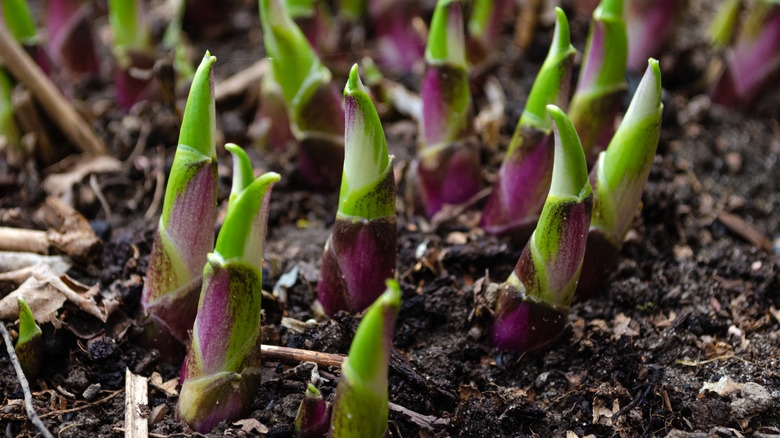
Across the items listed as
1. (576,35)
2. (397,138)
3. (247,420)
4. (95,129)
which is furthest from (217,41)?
(247,420)

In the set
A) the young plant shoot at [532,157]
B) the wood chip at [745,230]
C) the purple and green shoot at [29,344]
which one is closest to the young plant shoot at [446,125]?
the young plant shoot at [532,157]

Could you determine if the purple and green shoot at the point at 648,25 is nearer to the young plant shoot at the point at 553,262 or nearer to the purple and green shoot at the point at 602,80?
the purple and green shoot at the point at 602,80

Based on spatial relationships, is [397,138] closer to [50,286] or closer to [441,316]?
[441,316]

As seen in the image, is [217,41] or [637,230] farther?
[217,41]

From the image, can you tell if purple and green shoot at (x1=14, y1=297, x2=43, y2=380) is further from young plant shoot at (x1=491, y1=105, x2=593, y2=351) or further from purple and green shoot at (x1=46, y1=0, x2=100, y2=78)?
purple and green shoot at (x1=46, y1=0, x2=100, y2=78)

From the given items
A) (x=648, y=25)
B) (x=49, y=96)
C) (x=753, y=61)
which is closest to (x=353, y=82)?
(x=49, y=96)
